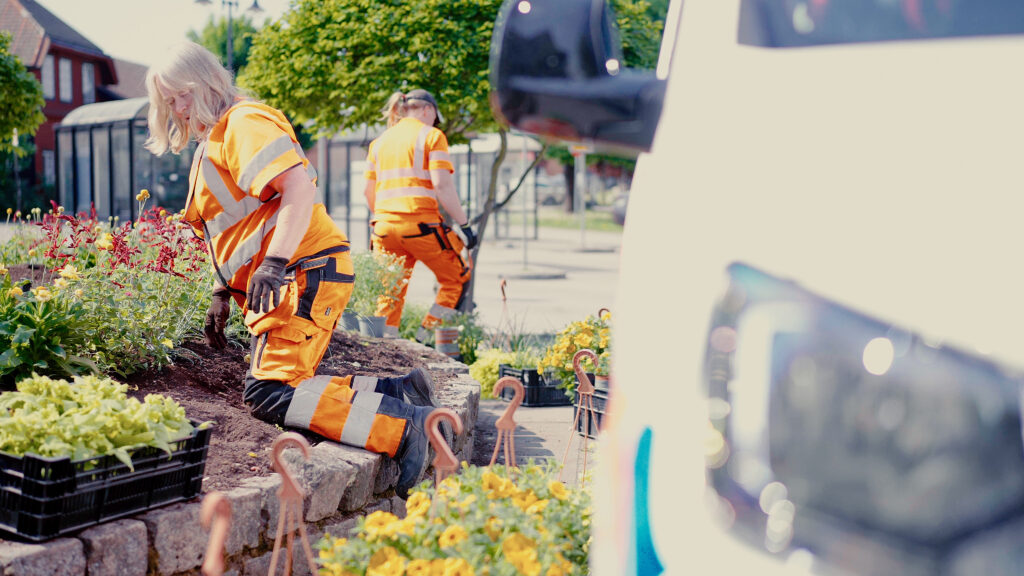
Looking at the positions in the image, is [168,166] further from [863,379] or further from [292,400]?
[863,379]

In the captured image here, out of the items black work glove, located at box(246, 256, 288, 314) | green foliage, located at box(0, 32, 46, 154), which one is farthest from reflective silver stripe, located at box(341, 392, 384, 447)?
green foliage, located at box(0, 32, 46, 154)

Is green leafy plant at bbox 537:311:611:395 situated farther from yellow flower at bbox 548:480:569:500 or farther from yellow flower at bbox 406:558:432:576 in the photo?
yellow flower at bbox 406:558:432:576

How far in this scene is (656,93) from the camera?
5.00ft

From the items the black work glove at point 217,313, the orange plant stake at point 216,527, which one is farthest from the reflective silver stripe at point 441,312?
the orange plant stake at point 216,527

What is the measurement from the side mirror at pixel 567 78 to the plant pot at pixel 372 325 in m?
5.21

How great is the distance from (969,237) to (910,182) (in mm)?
98

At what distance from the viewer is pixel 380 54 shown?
846cm

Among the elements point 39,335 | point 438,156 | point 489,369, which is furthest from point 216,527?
point 438,156

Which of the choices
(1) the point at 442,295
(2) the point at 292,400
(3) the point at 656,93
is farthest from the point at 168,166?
(3) the point at 656,93

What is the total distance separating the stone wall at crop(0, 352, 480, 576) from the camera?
94.6 inches

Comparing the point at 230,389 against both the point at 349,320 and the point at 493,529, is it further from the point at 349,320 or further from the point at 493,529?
the point at 349,320

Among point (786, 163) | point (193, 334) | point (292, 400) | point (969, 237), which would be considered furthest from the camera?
point (193, 334)

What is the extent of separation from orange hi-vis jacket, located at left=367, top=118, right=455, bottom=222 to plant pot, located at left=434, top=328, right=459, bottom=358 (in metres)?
0.80

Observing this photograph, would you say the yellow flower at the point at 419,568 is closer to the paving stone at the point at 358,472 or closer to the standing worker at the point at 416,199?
the paving stone at the point at 358,472
